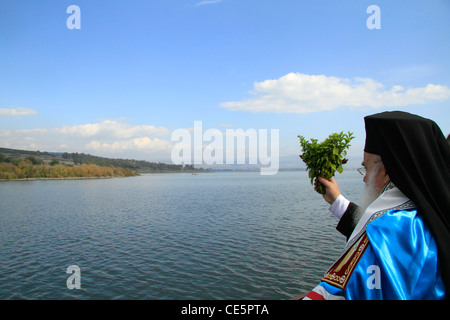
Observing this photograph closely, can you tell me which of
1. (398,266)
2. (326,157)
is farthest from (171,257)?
(398,266)

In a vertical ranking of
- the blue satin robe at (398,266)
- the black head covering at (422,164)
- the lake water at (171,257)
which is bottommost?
the lake water at (171,257)

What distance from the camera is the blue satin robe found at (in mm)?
1858

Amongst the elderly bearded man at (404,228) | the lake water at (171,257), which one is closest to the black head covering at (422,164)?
the elderly bearded man at (404,228)

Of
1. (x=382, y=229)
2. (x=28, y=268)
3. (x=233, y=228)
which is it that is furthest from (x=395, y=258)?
(x=233, y=228)

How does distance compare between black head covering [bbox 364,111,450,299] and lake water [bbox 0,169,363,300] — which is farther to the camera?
lake water [bbox 0,169,363,300]

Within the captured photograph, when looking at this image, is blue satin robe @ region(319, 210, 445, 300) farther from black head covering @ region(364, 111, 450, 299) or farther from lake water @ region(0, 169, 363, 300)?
lake water @ region(0, 169, 363, 300)

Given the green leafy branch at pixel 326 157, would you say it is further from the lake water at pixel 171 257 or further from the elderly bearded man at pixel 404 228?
the lake water at pixel 171 257

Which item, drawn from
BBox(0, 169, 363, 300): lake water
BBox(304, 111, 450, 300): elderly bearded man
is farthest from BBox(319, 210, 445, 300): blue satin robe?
BBox(0, 169, 363, 300): lake water

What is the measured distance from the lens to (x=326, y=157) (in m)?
3.49

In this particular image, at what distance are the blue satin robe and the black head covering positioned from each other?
0.06m

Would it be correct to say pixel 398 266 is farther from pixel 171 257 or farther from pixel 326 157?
pixel 171 257

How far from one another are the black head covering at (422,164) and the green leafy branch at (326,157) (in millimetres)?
1313

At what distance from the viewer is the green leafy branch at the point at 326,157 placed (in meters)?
3.49
